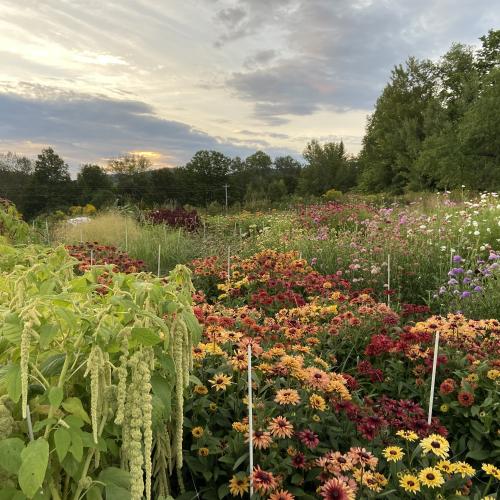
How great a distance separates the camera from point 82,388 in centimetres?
133

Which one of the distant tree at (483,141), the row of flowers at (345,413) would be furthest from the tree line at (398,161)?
the row of flowers at (345,413)

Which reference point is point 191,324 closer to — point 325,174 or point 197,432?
point 197,432

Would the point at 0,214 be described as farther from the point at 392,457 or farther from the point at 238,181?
the point at 238,181

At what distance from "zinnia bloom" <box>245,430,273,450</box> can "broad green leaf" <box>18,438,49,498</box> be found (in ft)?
2.95

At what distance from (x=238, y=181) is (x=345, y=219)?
34058mm

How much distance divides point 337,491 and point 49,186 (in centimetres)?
3295

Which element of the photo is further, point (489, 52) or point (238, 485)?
point (489, 52)

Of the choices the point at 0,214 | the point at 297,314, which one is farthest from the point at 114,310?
the point at 0,214

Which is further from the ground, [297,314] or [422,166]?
[422,166]

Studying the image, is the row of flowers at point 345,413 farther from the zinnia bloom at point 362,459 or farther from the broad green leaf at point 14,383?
the broad green leaf at point 14,383

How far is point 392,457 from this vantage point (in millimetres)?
1731

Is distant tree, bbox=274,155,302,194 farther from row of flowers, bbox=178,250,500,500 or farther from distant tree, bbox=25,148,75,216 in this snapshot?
row of flowers, bbox=178,250,500,500

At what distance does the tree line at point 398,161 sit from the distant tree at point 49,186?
0.07 meters

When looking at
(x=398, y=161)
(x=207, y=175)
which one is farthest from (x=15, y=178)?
(x=398, y=161)
